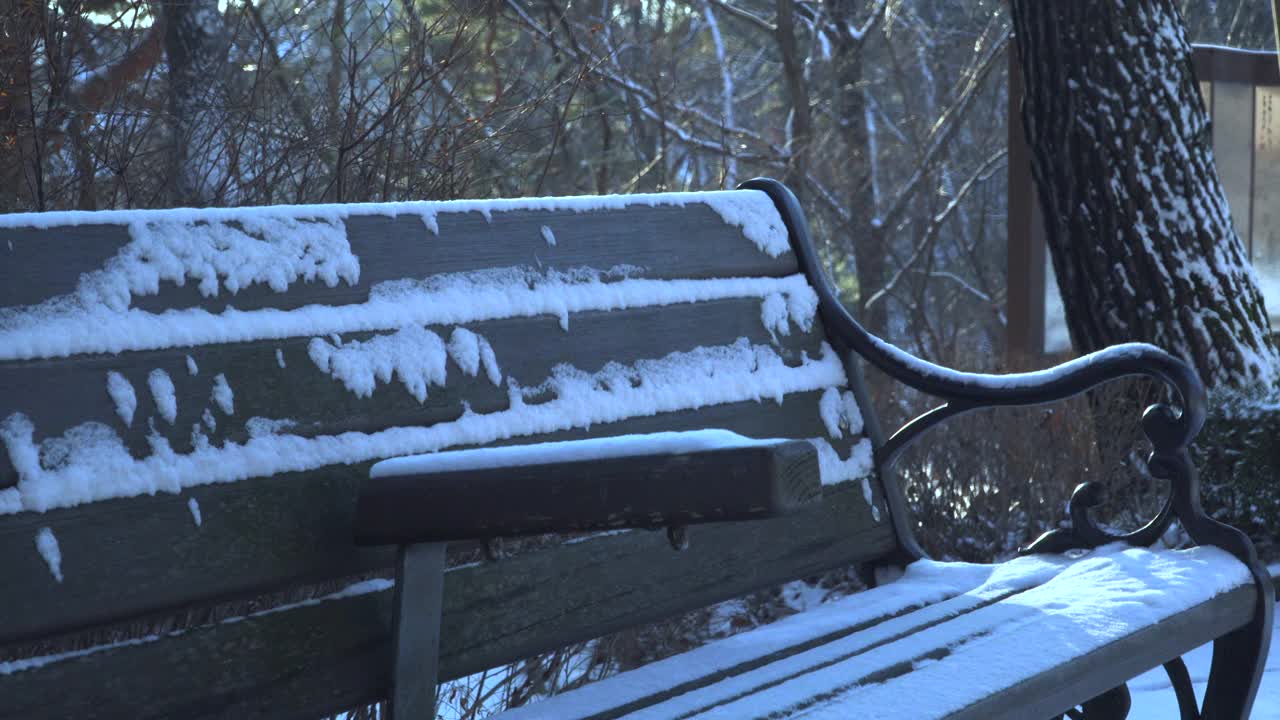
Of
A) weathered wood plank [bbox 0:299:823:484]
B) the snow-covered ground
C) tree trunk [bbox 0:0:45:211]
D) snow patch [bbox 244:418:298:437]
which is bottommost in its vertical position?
the snow-covered ground

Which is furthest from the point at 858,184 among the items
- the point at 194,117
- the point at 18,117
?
the point at 18,117

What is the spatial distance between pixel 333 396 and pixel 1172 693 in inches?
90.3

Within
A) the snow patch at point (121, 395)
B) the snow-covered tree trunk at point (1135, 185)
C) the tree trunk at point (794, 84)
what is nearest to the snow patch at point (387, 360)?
the snow patch at point (121, 395)

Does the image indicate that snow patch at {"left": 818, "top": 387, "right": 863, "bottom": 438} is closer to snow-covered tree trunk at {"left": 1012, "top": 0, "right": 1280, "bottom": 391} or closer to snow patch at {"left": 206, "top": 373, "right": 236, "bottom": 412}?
snow patch at {"left": 206, "top": 373, "right": 236, "bottom": 412}

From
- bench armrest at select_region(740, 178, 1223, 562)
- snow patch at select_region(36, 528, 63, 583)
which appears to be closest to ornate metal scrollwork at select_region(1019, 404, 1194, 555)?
bench armrest at select_region(740, 178, 1223, 562)

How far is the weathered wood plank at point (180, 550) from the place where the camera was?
1215mm

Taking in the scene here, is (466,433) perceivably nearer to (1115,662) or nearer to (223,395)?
(223,395)

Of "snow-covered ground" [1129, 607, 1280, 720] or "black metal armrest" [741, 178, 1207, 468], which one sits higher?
"black metal armrest" [741, 178, 1207, 468]

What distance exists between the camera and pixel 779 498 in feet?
3.70

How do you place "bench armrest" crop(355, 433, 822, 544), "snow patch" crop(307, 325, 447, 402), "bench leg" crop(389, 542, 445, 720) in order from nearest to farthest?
"bench armrest" crop(355, 433, 822, 544)
"bench leg" crop(389, 542, 445, 720)
"snow patch" crop(307, 325, 447, 402)

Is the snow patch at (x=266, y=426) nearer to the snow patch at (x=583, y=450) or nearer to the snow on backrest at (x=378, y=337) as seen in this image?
the snow on backrest at (x=378, y=337)

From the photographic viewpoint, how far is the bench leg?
1.35 metres

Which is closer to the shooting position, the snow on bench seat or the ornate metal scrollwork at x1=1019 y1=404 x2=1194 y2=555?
the snow on bench seat

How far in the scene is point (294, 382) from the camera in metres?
1.46
